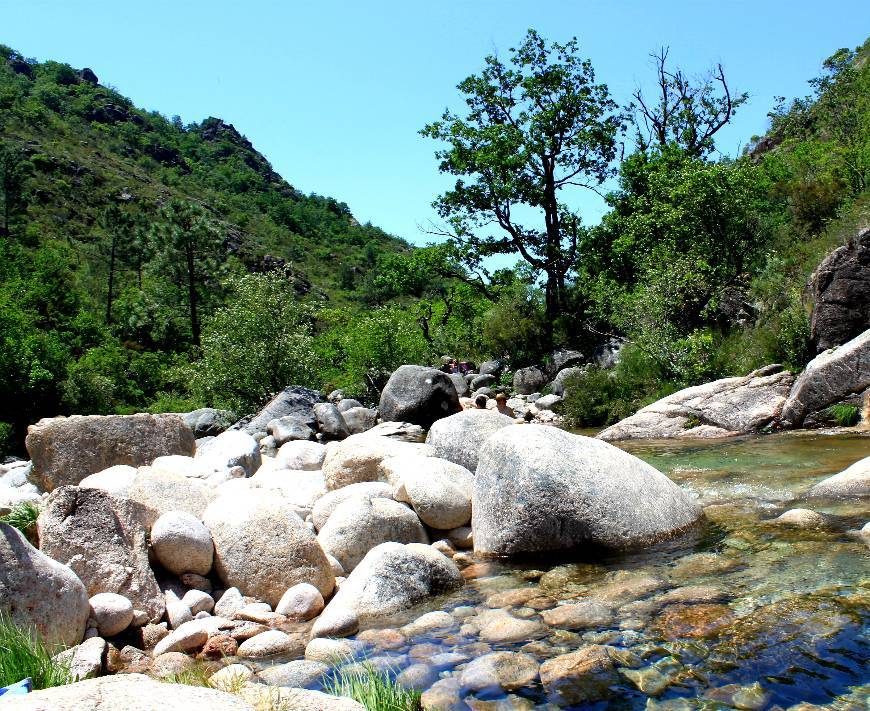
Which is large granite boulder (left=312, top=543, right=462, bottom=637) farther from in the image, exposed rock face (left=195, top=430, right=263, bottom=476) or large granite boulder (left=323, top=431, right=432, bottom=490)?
exposed rock face (left=195, top=430, right=263, bottom=476)

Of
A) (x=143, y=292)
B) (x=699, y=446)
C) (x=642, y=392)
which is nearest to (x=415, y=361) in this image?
(x=642, y=392)

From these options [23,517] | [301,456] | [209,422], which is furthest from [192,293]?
[23,517]

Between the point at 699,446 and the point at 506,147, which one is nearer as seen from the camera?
the point at 699,446

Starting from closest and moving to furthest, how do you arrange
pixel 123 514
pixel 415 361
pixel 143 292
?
1. pixel 123 514
2. pixel 415 361
3. pixel 143 292

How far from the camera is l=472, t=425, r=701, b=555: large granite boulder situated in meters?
7.90

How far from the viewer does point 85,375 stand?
3475 centimetres

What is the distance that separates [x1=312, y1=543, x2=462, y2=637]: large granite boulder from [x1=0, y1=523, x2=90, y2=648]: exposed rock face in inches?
75.8

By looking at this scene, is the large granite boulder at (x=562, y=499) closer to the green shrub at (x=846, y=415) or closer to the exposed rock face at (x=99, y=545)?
the exposed rock face at (x=99, y=545)

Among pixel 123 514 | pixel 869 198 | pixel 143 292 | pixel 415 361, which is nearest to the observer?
pixel 123 514

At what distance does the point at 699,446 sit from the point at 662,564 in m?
9.23

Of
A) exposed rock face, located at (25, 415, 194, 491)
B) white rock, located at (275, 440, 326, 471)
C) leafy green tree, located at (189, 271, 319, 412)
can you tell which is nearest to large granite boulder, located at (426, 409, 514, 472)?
white rock, located at (275, 440, 326, 471)

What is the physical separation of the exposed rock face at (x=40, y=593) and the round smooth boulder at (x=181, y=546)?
127 centimetres

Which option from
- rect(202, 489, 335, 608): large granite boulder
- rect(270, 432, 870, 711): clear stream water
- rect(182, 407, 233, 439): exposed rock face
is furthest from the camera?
rect(182, 407, 233, 439): exposed rock face

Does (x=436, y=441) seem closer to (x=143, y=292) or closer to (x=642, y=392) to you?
(x=642, y=392)
